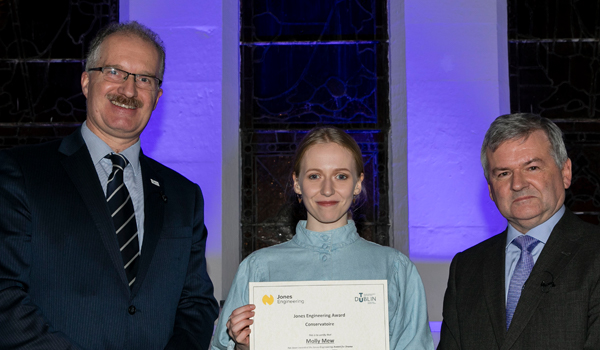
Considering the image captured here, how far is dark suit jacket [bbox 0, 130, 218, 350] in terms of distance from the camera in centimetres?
209

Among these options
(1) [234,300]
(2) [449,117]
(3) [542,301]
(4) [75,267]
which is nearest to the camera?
(4) [75,267]

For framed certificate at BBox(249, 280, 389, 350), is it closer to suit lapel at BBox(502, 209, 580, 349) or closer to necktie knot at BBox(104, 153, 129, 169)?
suit lapel at BBox(502, 209, 580, 349)

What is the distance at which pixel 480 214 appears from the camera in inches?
169

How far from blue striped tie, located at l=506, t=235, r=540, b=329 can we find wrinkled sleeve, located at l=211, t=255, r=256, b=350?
108cm

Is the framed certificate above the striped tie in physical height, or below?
below

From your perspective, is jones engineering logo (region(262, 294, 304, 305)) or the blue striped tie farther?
the blue striped tie

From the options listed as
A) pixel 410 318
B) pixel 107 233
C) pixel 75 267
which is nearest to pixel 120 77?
pixel 107 233

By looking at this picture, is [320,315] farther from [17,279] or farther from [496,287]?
[17,279]

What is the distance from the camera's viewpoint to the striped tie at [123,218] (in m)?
2.33

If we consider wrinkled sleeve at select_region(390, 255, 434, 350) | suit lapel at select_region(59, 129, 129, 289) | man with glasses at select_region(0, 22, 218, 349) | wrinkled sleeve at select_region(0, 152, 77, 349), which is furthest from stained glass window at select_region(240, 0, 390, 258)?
wrinkled sleeve at select_region(0, 152, 77, 349)

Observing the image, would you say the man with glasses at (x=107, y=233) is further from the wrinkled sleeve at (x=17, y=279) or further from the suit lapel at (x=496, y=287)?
the suit lapel at (x=496, y=287)

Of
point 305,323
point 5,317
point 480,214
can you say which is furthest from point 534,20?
point 5,317

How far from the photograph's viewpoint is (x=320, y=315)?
2174 millimetres

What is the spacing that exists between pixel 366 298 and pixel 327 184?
524 millimetres
